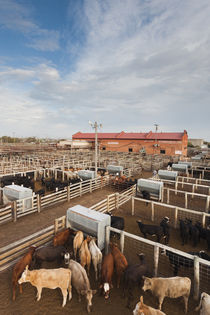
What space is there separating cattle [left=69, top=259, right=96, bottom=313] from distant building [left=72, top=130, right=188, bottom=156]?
36926 mm

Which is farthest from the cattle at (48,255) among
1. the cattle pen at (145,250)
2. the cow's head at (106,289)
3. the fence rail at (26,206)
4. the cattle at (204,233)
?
the cattle at (204,233)

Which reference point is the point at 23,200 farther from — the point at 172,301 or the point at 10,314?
the point at 172,301

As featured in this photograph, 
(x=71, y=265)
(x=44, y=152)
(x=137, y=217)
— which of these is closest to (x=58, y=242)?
(x=71, y=265)

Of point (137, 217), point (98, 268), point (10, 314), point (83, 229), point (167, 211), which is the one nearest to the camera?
point (10, 314)

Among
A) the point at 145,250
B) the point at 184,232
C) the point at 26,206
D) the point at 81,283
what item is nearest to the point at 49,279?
the point at 81,283

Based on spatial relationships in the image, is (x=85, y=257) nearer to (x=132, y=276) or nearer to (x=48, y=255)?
(x=48, y=255)

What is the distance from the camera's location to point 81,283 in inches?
173

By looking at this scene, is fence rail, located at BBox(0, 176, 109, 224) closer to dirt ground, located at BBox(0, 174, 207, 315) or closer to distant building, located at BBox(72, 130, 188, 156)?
dirt ground, located at BBox(0, 174, 207, 315)

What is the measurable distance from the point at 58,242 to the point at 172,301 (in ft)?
13.1

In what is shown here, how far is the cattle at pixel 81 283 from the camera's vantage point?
13.6ft

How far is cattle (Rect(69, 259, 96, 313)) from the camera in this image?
13.6ft

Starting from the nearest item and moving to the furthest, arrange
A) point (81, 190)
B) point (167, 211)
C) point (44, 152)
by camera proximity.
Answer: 1. point (167, 211)
2. point (81, 190)
3. point (44, 152)

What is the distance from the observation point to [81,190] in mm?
13070

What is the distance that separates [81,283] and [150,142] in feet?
Result: 134
